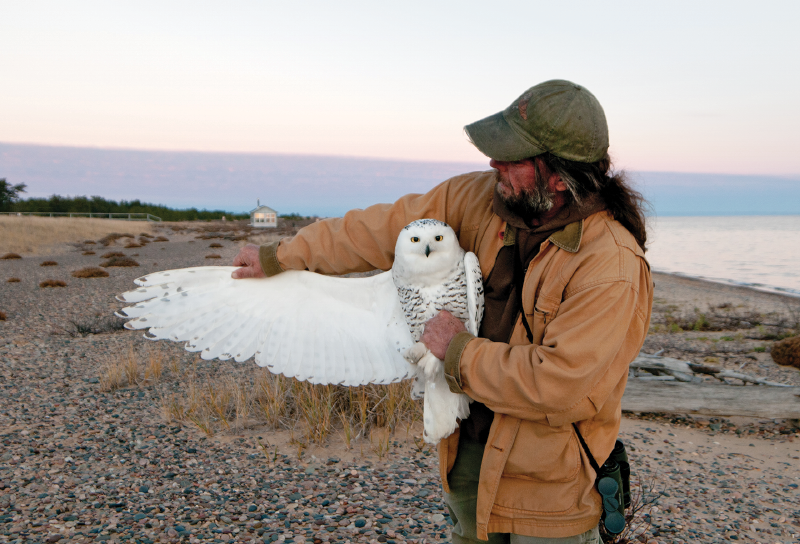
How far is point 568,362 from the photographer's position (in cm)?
160

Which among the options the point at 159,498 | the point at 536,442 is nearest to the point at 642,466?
the point at 536,442

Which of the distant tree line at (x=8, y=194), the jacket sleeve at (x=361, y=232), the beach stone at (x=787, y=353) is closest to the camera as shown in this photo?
the jacket sleeve at (x=361, y=232)

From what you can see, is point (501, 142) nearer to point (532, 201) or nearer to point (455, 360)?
point (532, 201)

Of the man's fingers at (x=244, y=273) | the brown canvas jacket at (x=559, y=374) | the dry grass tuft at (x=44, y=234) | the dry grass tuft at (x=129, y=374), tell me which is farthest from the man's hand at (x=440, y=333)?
the dry grass tuft at (x=44, y=234)

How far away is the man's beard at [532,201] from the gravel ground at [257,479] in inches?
90.8

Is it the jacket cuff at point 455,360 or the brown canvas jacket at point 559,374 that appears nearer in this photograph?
the brown canvas jacket at point 559,374

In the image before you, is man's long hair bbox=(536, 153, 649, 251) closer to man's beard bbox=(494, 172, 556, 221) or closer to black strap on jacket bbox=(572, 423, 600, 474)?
man's beard bbox=(494, 172, 556, 221)

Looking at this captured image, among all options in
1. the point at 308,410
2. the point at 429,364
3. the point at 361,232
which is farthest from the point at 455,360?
the point at 308,410

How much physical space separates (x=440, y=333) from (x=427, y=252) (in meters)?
0.52

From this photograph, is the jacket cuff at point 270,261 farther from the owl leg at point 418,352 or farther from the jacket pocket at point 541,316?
the jacket pocket at point 541,316

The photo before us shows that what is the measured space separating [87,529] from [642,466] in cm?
416

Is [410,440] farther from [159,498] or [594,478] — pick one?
[594,478]

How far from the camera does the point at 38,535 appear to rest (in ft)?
10.1

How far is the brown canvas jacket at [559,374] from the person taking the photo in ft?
5.34
